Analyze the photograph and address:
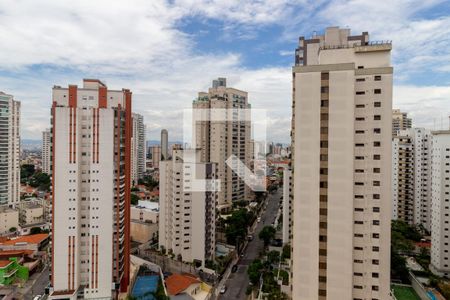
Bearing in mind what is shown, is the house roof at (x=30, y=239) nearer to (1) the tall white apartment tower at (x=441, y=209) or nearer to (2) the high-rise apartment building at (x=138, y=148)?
(2) the high-rise apartment building at (x=138, y=148)

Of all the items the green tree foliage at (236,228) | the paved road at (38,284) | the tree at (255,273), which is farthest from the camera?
the green tree foliage at (236,228)

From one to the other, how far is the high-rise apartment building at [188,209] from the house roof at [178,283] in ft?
7.45

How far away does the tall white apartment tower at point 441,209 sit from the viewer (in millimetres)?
14352

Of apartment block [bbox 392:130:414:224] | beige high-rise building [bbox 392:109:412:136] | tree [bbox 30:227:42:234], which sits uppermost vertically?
beige high-rise building [bbox 392:109:412:136]

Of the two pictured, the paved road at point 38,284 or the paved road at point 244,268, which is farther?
the paved road at point 38,284

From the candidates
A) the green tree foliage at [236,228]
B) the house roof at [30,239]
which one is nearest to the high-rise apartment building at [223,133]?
the green tree foliage at [236,228]

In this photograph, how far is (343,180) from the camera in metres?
7.14

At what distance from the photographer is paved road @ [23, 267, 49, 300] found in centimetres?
1307

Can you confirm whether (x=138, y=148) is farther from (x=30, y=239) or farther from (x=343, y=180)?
(x=343, y=180)

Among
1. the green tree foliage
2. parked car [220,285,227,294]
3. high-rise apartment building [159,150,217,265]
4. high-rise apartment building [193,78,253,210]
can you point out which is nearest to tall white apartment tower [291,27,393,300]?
parked car [220,285,227,294]

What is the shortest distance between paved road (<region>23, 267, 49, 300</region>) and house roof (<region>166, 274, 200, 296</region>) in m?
5.48

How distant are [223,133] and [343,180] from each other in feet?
58.3

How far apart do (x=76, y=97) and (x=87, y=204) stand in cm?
390

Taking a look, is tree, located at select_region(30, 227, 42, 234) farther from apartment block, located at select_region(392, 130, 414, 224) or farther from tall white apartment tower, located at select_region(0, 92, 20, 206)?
apartment block, located at select_region(392, 130, 414, 224)
